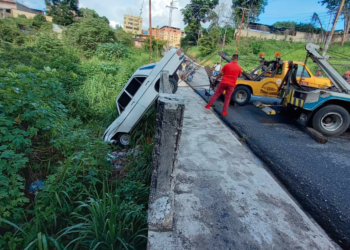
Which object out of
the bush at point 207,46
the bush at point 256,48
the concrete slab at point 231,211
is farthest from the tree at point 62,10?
the concrete slab at point 231,211

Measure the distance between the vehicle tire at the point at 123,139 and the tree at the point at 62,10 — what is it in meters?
47.9

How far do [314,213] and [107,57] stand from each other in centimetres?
1529

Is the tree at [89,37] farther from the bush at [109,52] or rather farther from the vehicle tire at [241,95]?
the vehicle tire at [241,95]

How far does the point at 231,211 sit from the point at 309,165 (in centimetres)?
211

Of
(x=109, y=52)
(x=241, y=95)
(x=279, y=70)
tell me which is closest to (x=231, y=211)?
(x=241, y=95)

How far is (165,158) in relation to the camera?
163 centimetres

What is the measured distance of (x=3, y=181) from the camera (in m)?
1.99

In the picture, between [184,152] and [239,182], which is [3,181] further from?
[239,182]

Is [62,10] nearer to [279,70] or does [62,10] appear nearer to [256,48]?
[256,48]

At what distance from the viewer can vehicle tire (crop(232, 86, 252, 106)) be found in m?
7.37

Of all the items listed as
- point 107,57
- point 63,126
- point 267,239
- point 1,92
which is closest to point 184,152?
point 267,239

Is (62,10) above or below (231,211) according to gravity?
above

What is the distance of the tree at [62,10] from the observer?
135ft

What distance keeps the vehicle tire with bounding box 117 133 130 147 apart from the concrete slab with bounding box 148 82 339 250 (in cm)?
172
